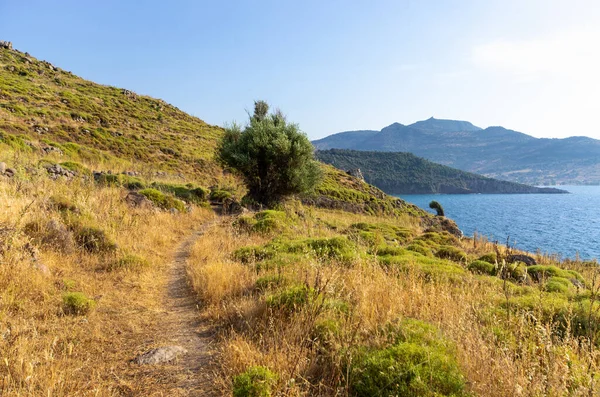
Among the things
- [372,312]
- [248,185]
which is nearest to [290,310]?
[372,312]

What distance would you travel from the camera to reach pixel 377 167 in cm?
18425

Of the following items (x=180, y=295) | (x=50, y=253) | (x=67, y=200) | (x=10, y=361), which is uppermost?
(x=67, y=200)

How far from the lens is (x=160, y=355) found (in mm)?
4164

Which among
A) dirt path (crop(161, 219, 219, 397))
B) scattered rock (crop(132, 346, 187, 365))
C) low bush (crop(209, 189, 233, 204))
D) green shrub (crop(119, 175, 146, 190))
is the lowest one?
dirt path (crop(161, 219, 219, 397))

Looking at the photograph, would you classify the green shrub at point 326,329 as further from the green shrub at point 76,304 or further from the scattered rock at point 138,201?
the scattered rock at point 138,201

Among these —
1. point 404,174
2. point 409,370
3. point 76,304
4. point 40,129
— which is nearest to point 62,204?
point 76,304

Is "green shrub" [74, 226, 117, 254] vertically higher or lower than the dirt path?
higher

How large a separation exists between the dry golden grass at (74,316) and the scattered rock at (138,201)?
8.17 ft

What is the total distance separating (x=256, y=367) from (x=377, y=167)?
7364 inches

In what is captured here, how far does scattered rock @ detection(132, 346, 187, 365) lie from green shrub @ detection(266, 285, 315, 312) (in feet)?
4.38

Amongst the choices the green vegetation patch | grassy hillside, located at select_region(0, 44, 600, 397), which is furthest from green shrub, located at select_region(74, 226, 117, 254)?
the green vegetation patch

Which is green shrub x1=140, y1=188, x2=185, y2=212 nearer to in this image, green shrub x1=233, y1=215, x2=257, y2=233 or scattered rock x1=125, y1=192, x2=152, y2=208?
scattered rock x1=125, y1=192, x2=152, y2=208

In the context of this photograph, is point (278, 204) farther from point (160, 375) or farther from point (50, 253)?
point (160, 375)

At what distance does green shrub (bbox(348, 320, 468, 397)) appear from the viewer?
3029 mm
